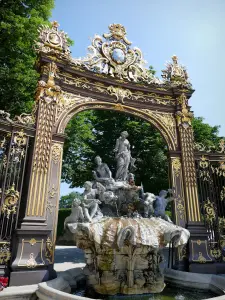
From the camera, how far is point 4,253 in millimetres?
5582

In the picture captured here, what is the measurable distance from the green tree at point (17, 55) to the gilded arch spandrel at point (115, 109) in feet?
6.57

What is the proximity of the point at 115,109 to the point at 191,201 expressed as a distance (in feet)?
13.4

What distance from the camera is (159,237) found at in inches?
210

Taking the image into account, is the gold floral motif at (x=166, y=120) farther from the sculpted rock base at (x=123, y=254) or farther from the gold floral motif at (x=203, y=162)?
the sculpted rock base at (x=123, y=254)

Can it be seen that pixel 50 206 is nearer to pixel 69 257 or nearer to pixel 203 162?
pixel 69 257

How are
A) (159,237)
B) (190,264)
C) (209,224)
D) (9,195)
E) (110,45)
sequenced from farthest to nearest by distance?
(110,45) < (209,224) < (190,264) < (9,195) < (159,237)

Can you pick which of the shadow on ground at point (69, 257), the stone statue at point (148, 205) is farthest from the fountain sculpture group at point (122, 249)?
the shadow on ground at point (69, 257)

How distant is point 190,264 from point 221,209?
2.72m

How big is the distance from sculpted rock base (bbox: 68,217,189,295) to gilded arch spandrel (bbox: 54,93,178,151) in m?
3.42

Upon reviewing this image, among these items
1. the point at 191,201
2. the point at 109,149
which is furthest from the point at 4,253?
the point at 109,149

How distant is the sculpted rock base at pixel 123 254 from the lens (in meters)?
4.99

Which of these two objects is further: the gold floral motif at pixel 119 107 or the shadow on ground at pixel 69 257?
the shadow on ground at pixel 69 257

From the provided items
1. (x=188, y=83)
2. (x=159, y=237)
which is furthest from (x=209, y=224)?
(x=188, y=83)

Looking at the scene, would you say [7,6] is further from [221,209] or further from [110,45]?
[221,209]
